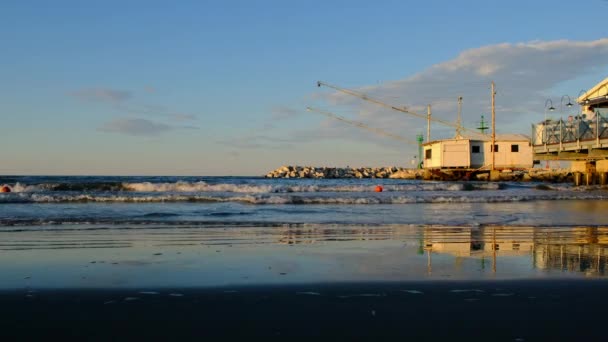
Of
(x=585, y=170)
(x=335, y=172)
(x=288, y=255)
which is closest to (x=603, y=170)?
(x=585, y=170)

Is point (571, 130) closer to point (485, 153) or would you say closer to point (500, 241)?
point (500, 241)

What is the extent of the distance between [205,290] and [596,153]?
34484mm

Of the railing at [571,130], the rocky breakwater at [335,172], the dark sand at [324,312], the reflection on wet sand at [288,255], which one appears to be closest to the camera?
the dark sand at [324,312]

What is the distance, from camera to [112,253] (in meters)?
7.91

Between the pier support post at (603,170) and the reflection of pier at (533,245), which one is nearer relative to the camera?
the reflection of pier at (533,245)

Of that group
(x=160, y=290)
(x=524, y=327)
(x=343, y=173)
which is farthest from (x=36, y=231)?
(x=343, y=173)

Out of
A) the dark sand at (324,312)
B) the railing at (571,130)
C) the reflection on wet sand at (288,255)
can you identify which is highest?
the railing at (571,130)

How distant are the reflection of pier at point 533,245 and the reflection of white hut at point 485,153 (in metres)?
55.0

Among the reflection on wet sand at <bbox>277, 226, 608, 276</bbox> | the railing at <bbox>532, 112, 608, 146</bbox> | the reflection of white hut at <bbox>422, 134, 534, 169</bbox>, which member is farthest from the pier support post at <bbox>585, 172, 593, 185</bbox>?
the reflection of white hut at <bbox>422, 134, 534, 169</bbox>

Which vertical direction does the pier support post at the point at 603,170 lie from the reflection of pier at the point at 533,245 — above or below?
above

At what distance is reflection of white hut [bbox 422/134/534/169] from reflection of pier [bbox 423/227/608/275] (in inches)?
2167

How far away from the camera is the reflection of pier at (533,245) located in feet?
22.7

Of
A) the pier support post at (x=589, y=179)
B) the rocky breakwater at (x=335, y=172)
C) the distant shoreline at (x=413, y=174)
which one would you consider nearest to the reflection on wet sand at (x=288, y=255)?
the pier support post at (x=589, y=179)

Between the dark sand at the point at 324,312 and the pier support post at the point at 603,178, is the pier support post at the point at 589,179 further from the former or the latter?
the dark sand at the point at 324,312
